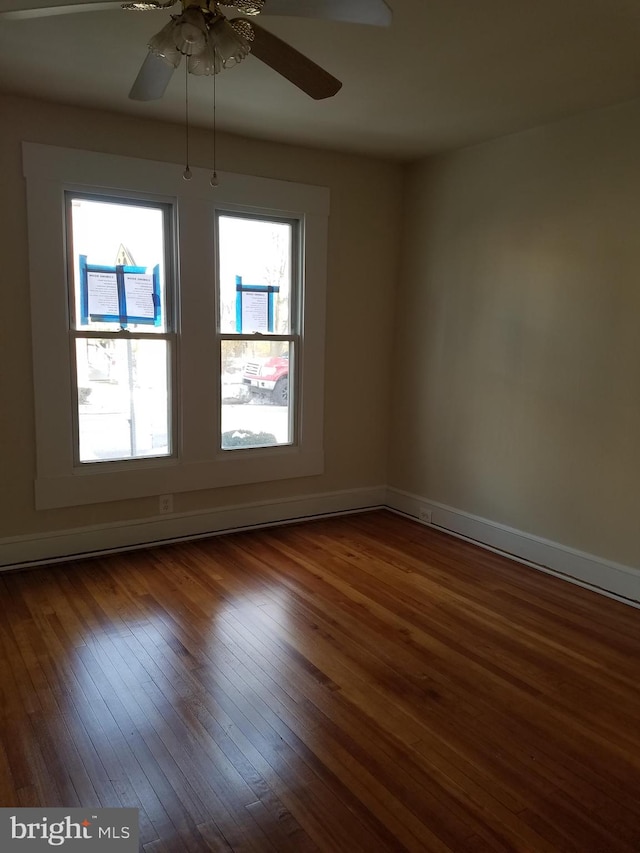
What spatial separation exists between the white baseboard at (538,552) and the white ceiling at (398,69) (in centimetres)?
245

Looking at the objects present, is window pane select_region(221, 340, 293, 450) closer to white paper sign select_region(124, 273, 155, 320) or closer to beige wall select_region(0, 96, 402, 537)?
beige wall select_region(0, 96, 402, 537)

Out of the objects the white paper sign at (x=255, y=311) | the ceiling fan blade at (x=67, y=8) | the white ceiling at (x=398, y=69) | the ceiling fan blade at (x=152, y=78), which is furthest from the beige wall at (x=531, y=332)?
the ceiling fan blade at (x=67, y=8)

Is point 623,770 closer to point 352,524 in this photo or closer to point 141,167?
point 352,524

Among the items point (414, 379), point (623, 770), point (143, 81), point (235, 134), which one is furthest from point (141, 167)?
point (623, 770)

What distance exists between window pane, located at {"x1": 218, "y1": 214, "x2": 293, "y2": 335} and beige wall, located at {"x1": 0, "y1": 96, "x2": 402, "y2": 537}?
33 centimetres

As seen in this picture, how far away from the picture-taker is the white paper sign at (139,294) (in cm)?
377

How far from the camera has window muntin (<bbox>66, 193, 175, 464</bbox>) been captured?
3646mm

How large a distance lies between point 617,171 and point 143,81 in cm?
243

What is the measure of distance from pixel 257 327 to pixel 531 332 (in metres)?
1.79

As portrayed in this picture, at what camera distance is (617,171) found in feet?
10.7

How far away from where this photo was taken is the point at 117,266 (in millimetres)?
3730

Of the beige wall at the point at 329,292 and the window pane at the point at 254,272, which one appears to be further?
the window pane at the point at 254,272

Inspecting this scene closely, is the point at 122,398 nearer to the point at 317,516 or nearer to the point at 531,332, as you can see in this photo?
the point at 317,516

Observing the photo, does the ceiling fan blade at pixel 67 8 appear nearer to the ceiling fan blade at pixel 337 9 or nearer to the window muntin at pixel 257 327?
the ceiling fan blade at pixel 337 9
